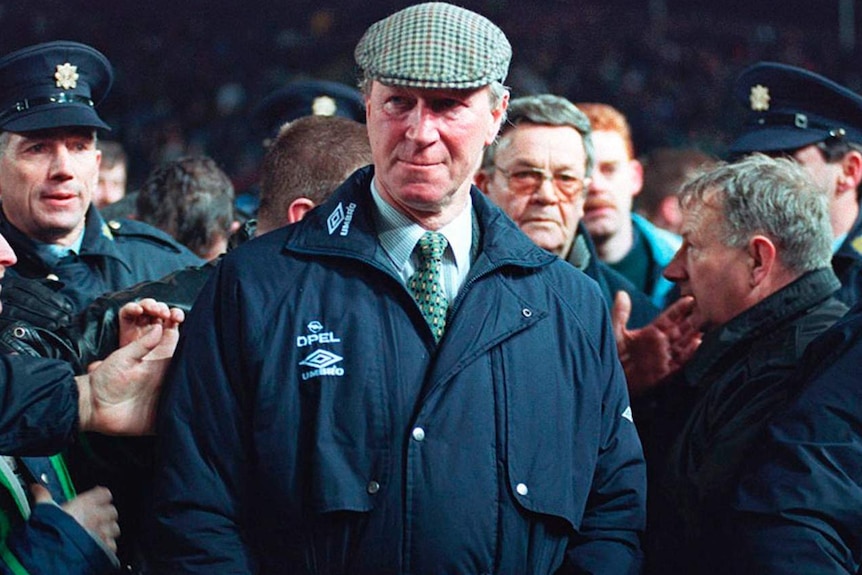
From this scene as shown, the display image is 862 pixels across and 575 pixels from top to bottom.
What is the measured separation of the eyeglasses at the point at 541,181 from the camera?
469 cm

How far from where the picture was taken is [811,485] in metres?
2.92

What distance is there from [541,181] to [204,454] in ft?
7.18

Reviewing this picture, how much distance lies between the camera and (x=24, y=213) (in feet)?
14.2

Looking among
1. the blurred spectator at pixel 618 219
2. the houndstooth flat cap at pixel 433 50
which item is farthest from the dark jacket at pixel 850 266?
the houndstooth flat cap at pixel 433 50

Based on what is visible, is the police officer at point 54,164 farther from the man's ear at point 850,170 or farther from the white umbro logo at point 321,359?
the man's ear at point 850,170

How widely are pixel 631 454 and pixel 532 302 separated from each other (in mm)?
406

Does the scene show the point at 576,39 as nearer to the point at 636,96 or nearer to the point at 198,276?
the point at 636,96

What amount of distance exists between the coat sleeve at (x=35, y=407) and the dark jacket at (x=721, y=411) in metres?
1.44

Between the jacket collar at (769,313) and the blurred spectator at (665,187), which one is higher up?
the blurred spectator at (665,187)

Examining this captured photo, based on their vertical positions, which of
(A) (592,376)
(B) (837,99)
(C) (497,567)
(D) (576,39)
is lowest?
(C) (497,567)

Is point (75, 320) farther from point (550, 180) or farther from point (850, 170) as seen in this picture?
point (850, 170)

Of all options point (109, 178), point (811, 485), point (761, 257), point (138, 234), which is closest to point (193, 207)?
point (138, 234)

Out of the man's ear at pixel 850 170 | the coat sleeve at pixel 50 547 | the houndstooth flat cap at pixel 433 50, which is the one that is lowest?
the coat sleeve at pixel 50 547

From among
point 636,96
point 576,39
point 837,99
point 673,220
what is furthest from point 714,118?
point 837,99
